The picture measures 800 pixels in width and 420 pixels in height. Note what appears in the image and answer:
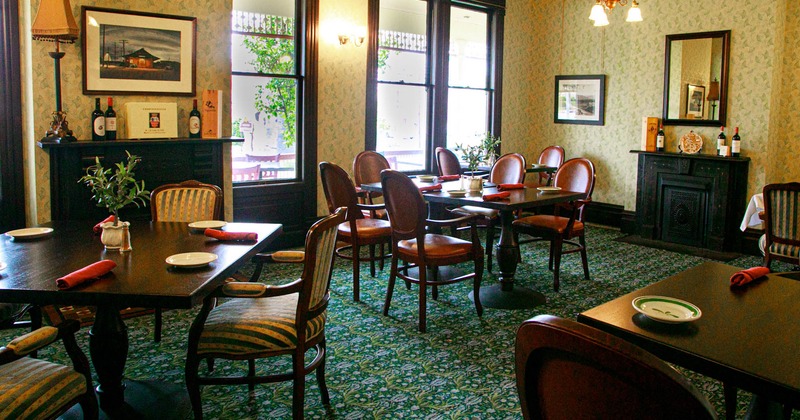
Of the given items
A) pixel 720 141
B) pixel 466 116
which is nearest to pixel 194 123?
pixel 466 116

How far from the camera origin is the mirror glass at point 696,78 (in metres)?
6.36

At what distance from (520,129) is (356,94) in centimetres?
278

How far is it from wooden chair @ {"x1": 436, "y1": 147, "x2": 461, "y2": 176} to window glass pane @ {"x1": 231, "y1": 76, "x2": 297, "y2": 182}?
5.24 feet

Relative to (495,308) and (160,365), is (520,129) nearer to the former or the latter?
(495,308)

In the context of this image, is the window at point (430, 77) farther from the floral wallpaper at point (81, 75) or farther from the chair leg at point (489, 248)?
the floral wallpaper at point (81, 75)

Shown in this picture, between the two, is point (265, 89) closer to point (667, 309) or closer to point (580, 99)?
point (580, 99)

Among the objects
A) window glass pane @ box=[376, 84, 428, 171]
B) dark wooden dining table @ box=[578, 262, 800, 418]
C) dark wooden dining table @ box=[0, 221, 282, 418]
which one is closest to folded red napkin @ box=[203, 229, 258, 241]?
dark wooden dining table @ box=[0, 221, 282, 418]

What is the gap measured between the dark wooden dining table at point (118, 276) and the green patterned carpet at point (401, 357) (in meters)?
0.44

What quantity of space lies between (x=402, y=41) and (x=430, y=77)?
1.79ft

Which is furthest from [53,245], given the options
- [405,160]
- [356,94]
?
[405,160]

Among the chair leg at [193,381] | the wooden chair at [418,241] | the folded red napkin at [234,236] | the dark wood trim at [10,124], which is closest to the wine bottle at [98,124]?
the dark wood trim at [10,124]

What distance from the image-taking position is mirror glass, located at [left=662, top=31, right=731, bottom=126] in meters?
6.36

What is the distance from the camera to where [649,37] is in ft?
22.8

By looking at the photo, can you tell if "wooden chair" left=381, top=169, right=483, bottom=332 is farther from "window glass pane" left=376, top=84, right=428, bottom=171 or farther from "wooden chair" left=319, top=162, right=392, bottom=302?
"window glass pane" left=376, top=84, right=428, bottom=171
